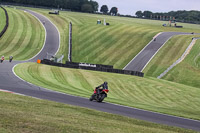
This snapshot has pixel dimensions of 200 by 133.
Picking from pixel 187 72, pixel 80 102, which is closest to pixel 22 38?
pixel 187 72

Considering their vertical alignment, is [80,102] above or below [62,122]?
below

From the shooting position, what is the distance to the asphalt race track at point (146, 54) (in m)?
65.9

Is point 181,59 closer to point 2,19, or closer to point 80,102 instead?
point 80,102

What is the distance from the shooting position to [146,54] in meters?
74.1

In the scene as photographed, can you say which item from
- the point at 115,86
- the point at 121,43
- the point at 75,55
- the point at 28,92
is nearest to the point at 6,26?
the point at 75,55

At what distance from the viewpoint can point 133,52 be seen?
76062 millimetres

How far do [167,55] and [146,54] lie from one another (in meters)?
4.55

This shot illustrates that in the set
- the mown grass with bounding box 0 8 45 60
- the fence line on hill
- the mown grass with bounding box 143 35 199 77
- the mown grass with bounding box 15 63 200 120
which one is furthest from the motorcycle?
the mown grass with bounding box 0 8 45 60

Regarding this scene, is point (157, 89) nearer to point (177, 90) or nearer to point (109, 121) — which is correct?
point (177, 90)

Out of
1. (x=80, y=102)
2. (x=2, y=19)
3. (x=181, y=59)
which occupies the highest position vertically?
(x=2, y=19)

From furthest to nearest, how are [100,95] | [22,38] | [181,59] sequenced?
[22,38] → [181,59] → [100,95]

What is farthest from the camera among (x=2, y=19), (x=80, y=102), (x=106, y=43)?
(x=2, y=19)

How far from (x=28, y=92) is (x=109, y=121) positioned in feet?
37.2

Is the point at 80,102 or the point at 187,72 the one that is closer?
the point at 80,102
